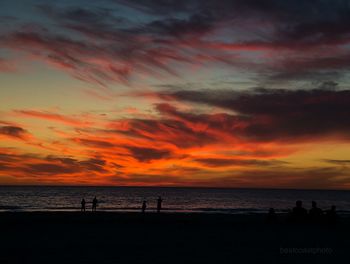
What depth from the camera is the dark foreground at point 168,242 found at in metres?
16.5

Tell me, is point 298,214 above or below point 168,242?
above

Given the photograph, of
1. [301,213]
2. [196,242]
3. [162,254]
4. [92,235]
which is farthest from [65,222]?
[301,213]

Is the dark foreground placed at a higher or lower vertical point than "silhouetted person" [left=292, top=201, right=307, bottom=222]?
lower

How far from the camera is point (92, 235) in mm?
22719

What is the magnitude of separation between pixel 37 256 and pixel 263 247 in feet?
33.0

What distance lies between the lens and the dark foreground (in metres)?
16.5

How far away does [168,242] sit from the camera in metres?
20.8

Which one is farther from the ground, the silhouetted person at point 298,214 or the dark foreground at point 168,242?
the silhouetted person at point 298,214

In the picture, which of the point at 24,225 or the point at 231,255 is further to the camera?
the point at 24,225

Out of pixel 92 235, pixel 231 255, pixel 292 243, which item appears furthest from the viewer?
pixel 92 235

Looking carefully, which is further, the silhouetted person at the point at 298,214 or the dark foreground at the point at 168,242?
the silhouetted person at the point at 298,214

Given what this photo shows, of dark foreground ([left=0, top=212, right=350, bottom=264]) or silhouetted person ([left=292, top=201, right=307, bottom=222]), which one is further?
silhouetted person ([left=292, top=201, right=307, bottom=222])

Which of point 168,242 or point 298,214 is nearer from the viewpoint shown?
point 168,242

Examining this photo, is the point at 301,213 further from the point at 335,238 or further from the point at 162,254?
the point at 162,254
